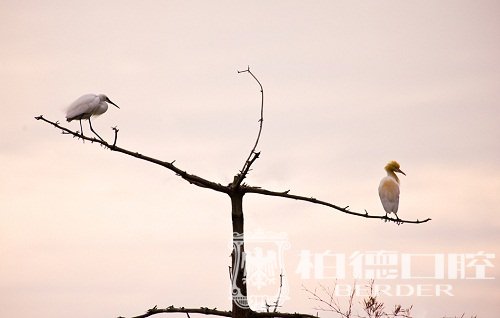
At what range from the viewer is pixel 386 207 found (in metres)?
14.6

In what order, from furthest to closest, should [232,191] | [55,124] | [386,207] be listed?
[386,207]
[55,124]
[232,191]

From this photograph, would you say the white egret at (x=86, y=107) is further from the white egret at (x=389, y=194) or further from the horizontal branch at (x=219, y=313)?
the horizontal branch at (x=219, y=313)

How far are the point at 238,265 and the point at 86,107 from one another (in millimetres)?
10132

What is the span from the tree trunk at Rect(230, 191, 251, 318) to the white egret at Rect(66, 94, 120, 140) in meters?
9.86

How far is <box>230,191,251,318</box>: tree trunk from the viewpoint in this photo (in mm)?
5590

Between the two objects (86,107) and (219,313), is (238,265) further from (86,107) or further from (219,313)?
(86,107)

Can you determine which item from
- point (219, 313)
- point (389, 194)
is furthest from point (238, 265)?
point (389, 194)

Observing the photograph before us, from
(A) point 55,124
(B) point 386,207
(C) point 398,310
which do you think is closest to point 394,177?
(B) point 386,207

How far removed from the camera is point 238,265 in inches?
226

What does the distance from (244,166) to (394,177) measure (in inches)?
383

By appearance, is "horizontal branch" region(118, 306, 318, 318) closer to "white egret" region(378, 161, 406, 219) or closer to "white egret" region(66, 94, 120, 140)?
"white egret" region(378, 161, 406, 219)

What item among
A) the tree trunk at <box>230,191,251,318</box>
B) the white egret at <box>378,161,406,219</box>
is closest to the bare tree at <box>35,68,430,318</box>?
the tree trunk at <box>230,191,251,318</box>

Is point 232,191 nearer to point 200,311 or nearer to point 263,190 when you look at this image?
point 263,190

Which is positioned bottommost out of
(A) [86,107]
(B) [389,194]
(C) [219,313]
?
(C) [219,313]
